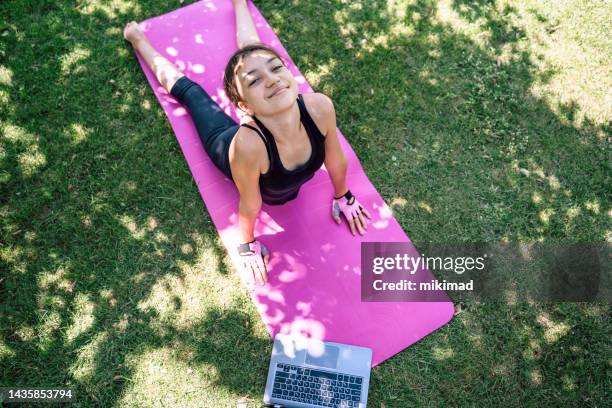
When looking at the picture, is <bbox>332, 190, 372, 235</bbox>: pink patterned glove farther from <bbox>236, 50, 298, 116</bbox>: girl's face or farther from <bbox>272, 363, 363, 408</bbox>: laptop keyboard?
<bbox>236, 50, 298, 116</bbox>: girl's face

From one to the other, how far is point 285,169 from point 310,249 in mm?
1219

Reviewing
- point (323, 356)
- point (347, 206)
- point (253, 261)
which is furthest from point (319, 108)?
point (323, 356)

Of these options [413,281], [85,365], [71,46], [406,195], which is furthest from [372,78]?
[85,365]

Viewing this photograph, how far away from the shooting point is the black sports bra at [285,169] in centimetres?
343

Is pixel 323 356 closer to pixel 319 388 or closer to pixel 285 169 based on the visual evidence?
pixel 319 388

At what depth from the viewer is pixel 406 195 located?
15.9 ft

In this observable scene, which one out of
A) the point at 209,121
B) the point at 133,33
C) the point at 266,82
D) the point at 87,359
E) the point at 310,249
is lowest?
the point at 87,359

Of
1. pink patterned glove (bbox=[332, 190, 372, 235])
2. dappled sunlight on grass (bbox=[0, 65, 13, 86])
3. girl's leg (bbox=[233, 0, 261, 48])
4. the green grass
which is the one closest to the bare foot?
the green grass

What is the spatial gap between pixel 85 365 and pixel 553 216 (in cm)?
507

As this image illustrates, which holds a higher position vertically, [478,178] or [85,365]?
[478,178]

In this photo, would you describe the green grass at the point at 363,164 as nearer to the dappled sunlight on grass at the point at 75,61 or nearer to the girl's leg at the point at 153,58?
the dappled sunlight on grass at the point at 75,61

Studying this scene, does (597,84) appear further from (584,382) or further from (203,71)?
(203,71)

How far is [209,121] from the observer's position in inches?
184

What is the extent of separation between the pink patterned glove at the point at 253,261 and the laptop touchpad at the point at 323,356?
835mm
